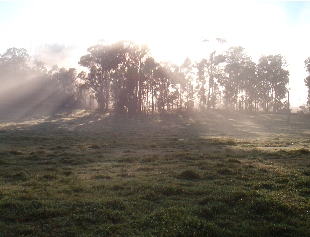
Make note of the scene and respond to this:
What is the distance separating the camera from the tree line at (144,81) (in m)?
77.9

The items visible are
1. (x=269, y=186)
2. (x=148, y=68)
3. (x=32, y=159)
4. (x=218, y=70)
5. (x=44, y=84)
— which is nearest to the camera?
(x=269, y=186)

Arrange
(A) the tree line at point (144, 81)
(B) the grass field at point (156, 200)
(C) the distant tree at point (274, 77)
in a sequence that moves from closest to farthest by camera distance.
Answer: (B) the grass field at point (156, 200) → (A) the tree line at point (144, 81) → (C) the distant tree at point (274, 77)

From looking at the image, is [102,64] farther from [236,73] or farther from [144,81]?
[236,73]

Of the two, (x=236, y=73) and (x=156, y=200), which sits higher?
(x=236, y=73)

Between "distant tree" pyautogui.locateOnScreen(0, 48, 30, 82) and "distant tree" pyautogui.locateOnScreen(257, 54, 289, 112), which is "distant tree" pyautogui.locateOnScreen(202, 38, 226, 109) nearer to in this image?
"distant tree" pyautogui.locateOnScreen(257, 54, 289, 112)

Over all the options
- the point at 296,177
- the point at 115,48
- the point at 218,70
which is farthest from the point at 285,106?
the point at 296,177

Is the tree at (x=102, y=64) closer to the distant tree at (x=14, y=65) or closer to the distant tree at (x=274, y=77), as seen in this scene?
the distant tree at (x=14, y=65)

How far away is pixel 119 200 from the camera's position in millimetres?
9852

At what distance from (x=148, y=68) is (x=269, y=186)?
66.6 m

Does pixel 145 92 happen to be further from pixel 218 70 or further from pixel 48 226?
pixel 48 226

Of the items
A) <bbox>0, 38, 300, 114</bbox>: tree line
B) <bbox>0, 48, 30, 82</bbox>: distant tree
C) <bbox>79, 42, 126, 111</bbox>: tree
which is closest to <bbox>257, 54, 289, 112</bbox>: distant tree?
<bbox>0, 38, 300, 114</bbox>: tree line

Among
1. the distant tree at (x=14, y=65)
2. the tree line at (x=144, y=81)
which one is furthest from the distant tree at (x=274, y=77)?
the distant tree at (x=14, y=65)

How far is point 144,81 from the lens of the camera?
254 feet

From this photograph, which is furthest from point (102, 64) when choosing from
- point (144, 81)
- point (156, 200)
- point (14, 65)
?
point (156, 200)
